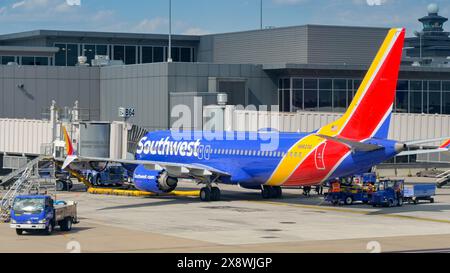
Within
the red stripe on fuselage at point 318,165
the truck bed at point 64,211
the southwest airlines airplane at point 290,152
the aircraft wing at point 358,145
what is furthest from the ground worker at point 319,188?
the truck bed at point 64,211

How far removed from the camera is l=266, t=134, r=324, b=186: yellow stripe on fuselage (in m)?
59.4

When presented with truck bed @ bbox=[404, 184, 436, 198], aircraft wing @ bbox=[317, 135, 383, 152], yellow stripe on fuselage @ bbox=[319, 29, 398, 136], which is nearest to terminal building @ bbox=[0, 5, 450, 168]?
truck bed @ bbox=[404, 184, 436, 198]

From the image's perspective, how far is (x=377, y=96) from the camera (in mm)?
56125

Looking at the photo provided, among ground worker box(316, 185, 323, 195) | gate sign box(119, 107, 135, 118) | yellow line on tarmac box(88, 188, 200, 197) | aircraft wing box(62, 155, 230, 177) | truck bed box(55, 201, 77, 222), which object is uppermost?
gate sign box(119, 107, 135, 118)

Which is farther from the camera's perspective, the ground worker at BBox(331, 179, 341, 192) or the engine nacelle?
Answer: the engine nacelle

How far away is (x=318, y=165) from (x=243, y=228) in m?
11.4

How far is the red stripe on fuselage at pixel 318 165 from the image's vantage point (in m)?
57.5

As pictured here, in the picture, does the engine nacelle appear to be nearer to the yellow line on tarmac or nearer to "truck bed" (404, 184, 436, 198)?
the yellow line on tarmac

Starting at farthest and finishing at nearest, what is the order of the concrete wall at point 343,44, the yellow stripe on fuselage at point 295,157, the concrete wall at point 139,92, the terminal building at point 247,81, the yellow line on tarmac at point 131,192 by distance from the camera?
the concrete wall at point 343,44, the terminal building at point 247,81, the concrete wall at point 139,92, the yellow line on tarmac at point 131,192, the yellow stripe on fuselage at point 295,157

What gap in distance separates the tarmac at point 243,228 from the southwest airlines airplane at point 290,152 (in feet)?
6.18

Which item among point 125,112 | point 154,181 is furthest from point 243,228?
point 125,112

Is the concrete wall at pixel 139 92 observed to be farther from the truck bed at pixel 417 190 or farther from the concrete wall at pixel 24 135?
the truck bed at pixel 417 190
